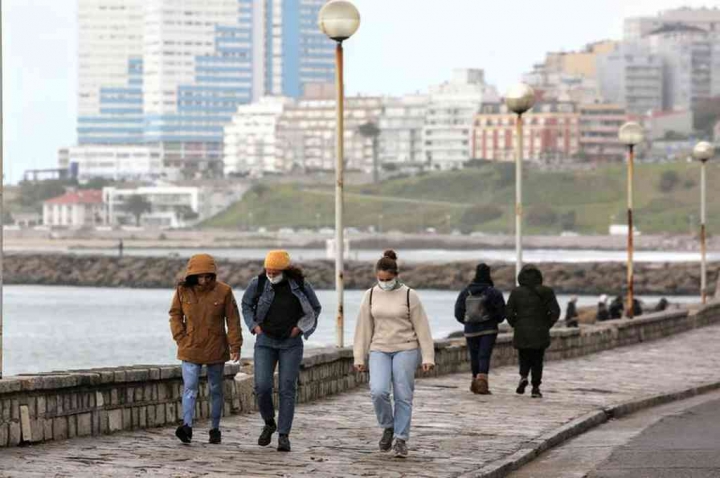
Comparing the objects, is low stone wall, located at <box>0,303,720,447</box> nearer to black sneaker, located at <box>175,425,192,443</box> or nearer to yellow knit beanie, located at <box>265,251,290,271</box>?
black sneaker, located at <box>175,425,192,443</box>

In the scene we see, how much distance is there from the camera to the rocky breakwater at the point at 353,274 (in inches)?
4631

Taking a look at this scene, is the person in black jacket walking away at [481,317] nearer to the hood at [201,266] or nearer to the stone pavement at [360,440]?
the stone pavement at [360,440]

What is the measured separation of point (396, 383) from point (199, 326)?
1579mm

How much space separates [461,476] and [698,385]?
1134 cm

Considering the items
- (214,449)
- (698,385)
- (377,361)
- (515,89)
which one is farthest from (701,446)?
(515,89)

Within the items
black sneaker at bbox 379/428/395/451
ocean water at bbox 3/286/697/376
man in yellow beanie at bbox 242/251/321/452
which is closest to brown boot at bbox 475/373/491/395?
black sneaker at bbox 379/428/395/451

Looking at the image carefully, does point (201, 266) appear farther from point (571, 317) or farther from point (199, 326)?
point (571, 317)

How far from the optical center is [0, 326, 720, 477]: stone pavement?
13078 mm

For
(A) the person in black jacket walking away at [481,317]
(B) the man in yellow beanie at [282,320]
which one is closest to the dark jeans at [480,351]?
(A) the person in black jacket walking away at [481,317]

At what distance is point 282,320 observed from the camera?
47.4ft

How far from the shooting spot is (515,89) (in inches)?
1047

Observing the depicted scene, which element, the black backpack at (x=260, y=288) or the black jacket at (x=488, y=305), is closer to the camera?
the black backpack at (x=260, y=288)

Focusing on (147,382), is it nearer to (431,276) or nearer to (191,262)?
(191,262)

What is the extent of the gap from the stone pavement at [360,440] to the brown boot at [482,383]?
0.40 feet
